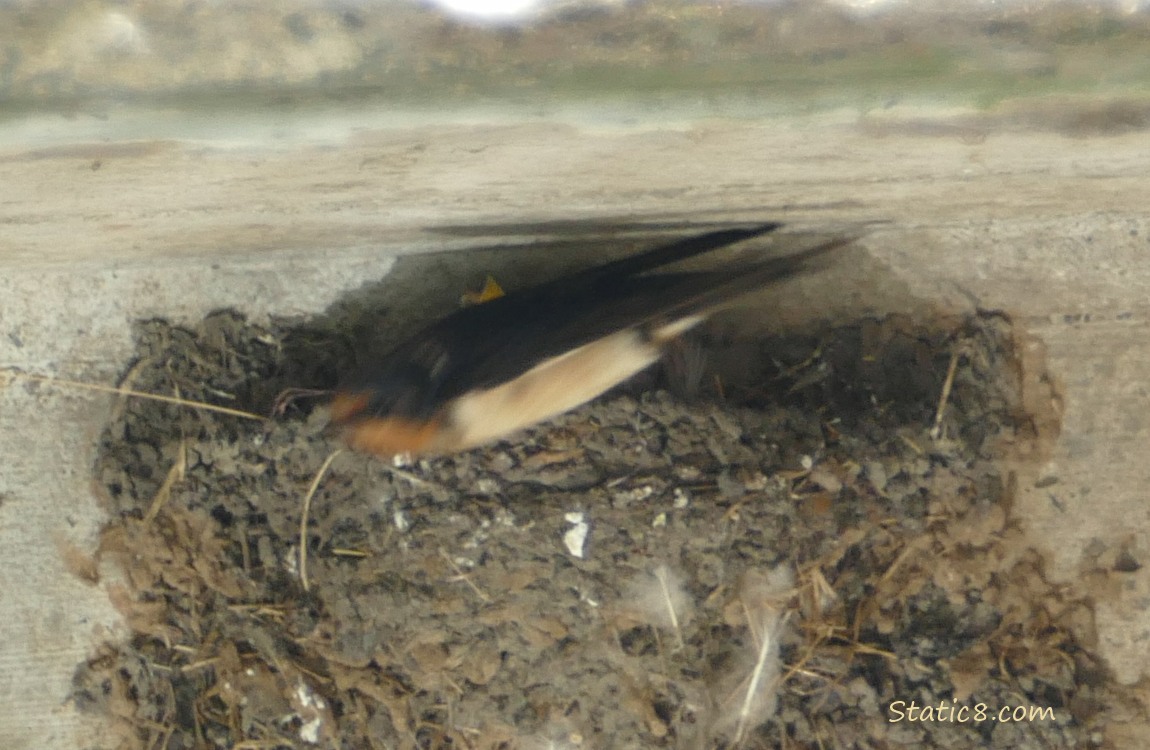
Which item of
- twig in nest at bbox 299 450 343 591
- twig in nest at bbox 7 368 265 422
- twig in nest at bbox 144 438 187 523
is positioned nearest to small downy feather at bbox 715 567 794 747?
twig in nest at bbox 299 450 343 591

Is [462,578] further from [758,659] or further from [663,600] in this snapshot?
[758,659]

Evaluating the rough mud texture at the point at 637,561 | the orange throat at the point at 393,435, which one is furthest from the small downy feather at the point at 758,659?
the orange throat at the point at 393,435

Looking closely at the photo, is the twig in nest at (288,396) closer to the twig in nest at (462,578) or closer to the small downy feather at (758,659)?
the twig in nest at (462,578)

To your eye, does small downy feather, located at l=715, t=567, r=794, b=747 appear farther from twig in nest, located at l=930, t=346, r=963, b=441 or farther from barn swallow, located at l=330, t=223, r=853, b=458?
barn swallow, located at l=330, t=223, r=853, b=458

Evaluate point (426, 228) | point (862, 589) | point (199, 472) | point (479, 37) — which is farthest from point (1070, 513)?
point (199, 472)

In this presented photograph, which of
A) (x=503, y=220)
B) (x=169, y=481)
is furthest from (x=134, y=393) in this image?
(x=503, y=220)

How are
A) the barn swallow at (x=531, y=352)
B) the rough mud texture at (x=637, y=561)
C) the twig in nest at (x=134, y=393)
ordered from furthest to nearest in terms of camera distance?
the twig in nest at (x=134, y=393) → the rough mud texture at (x=637, y=561) → the barn swallow at (x=531, y=352)

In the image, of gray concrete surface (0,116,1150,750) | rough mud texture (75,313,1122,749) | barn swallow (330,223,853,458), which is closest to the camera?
gray concrete surface (0,116,1150,750)
